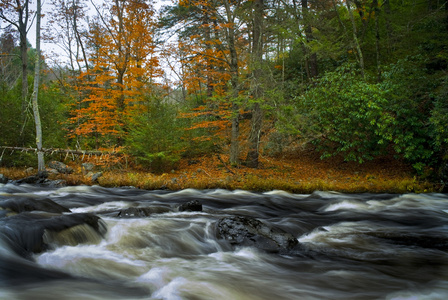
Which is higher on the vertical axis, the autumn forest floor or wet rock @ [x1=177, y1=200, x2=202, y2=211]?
the autumn forest floor

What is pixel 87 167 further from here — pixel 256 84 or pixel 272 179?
pixel 256 84

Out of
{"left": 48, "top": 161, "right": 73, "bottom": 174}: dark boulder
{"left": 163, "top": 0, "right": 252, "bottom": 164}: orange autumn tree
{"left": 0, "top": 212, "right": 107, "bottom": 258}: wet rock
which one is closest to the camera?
{"left": 0, "top": 212, "right": 107, "bottom": 258}: wet rock

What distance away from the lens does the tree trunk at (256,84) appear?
1154cm

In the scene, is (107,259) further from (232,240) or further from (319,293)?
(319,293)

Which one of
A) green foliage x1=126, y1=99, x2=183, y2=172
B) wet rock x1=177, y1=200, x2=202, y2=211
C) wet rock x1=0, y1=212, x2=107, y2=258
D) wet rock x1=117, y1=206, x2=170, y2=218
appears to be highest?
green foliage x1=126, y1=99, x2=183, y2=172

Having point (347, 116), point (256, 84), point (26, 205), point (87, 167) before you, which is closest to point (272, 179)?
point (256, 84)

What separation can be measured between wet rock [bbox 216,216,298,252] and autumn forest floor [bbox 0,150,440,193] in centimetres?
566

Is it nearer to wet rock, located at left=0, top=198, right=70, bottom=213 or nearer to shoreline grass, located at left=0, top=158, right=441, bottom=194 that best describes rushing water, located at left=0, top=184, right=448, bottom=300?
wet rock, located at left=0, top=198, right=70, bottom=213

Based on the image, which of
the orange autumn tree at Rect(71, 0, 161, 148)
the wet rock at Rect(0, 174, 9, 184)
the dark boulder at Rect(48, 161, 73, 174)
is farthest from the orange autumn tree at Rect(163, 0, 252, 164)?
the wet rock at Rect(0, 174, 9, 184)

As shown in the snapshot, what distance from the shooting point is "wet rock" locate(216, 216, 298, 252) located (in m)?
5.21

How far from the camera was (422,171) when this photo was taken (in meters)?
11.2

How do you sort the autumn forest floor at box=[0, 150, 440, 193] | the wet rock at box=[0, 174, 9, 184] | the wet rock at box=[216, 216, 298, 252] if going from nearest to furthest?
the wet rock at box=[216, 216, 298, 252], the autumn forest floor at box=[0, 150, 440, 193], the wet rock at box=[0, 174, 9, 184]

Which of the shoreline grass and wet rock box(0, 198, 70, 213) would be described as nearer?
wet rock box(0, 198, 70, 213)

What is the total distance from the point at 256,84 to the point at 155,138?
5.19m
